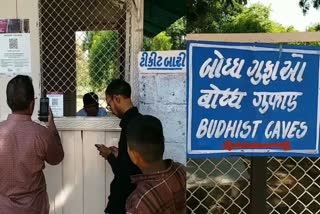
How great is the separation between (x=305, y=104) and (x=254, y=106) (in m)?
0.26

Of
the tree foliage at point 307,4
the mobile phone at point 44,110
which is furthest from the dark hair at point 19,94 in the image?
the tree foliage at point 307,4

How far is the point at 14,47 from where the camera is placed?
116 inches

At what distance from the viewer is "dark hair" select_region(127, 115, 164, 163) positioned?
176 centimetres

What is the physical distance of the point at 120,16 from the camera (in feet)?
9.93

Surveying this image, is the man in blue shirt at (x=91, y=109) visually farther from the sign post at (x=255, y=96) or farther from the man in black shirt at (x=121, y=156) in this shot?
the sign post at (x=255, y=96)

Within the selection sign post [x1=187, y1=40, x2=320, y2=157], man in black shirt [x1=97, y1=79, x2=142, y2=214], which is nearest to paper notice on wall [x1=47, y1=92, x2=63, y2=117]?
man in black shirt [x1=97, y1=79, x2=142, y2=214]

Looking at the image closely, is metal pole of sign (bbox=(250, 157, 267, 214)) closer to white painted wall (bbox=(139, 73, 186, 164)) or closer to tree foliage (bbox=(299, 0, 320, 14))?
white painted wall (bbox=(139, 73, 186, 164))

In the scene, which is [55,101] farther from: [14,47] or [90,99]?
[14,47]

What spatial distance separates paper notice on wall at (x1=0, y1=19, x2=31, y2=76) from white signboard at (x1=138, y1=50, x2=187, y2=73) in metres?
0.79

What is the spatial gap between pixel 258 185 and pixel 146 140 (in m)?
0.97

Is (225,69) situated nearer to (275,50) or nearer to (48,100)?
(275,50)

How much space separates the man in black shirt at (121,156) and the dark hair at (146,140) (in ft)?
2.16

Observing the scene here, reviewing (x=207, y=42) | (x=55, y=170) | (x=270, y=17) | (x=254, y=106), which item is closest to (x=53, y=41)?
(x=55, y=170)

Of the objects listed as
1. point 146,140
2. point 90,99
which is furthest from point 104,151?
point 146,140
